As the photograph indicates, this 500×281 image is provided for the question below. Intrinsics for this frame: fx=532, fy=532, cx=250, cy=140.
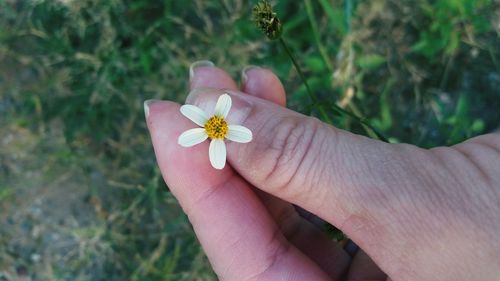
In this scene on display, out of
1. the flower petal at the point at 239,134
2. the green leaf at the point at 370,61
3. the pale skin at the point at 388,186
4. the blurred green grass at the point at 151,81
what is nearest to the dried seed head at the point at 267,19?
the pale skin at the point at 388,186

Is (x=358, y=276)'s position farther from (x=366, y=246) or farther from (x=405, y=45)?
(x=405, y=45)

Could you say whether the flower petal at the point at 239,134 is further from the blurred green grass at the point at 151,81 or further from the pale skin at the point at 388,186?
the blurred green grass at the point at 151,81

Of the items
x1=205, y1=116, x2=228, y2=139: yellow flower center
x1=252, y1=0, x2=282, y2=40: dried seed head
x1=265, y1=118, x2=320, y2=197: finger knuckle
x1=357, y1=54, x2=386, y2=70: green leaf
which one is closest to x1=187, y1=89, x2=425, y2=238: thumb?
x1=265, y1=118, x2=320, y2=197: finger knuckle

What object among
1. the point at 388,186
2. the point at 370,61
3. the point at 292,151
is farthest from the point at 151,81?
the point at 388,186

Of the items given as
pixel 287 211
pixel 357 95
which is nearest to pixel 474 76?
pixel 357 95

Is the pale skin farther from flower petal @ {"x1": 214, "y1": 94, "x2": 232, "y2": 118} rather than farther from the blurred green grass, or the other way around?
the blurred green grass

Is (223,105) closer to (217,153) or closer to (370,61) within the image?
(217,153)
